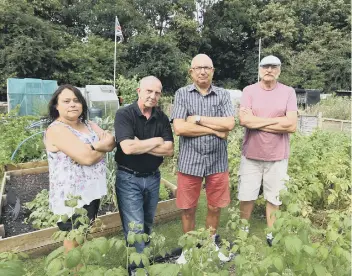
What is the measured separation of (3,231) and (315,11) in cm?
3038

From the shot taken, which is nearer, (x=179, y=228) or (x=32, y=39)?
(x=179, y=228)

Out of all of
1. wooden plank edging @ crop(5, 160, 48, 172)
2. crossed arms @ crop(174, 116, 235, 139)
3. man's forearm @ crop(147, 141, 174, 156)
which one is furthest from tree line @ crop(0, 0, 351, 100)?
man's forearm @ crop(147, 141, 174, 156)

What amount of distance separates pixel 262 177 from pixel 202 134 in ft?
2.99

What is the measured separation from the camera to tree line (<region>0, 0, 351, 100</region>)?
1692cm

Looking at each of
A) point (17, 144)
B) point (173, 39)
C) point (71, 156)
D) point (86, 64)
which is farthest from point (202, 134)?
point (173, 39)

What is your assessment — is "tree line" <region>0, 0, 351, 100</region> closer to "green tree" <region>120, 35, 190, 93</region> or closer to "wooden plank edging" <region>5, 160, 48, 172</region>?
"green tree" <region>120, 35, 190, 93</region>

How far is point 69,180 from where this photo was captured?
7.27ft

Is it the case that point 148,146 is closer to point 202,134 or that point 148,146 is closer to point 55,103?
point 202,134

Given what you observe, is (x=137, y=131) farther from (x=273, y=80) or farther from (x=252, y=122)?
(x=273, y=80)

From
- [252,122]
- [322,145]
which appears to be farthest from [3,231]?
[322,145]

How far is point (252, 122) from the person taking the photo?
3018 mm

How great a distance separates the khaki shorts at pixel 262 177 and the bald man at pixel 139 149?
100 cm

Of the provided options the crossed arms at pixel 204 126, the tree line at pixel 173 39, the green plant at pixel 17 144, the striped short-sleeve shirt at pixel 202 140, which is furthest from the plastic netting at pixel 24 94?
the crossed arms at pixel 204 126

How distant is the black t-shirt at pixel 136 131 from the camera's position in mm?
2453
